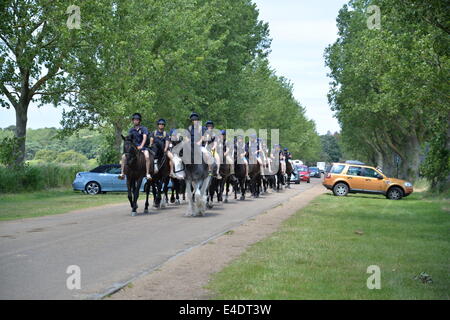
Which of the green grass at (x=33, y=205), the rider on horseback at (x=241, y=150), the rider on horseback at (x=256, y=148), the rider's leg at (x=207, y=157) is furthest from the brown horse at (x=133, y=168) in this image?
the rider on horseback at (x=256, y=148)

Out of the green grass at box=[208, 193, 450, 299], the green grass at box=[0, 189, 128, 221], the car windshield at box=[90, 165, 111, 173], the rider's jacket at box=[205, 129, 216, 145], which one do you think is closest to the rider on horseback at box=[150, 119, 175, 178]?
the rider's jacket at box=[205, 129, 216, 145]

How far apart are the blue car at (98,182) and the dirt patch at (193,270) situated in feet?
55.0

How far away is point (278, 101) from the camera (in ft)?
255

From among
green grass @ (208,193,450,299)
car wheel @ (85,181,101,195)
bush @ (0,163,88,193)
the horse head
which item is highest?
the horse head

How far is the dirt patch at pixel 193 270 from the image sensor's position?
24.1ft

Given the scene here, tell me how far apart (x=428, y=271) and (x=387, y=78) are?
28.1m

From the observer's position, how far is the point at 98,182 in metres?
30.6

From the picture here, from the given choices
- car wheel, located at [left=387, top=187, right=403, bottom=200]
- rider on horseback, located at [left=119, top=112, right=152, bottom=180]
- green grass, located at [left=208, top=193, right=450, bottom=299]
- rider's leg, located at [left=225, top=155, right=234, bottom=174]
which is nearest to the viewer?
green grass, located at [left=208, top=193, right=450, bottom=299]

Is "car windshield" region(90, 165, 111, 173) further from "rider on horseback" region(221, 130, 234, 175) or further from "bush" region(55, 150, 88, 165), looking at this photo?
"rider on horseback" region(221, 130, 234, 175)

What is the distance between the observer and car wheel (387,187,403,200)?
33.4m

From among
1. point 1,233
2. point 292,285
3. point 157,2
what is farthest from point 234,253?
point 157,2

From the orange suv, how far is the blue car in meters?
11.2

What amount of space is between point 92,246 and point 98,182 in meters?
19.9

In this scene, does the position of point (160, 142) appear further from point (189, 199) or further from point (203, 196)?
point (203, 196)
